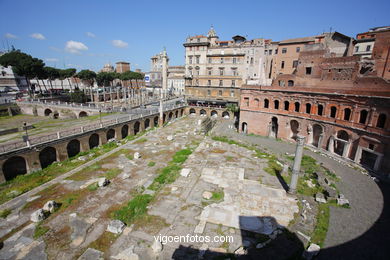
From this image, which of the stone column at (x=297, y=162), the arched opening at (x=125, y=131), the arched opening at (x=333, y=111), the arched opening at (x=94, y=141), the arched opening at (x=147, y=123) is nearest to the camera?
the stone column at (x=297, y=162)

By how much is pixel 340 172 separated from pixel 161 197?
18013 mm

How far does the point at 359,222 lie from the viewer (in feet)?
41.9

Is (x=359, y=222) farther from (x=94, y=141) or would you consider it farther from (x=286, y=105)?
(x=94, y=141)

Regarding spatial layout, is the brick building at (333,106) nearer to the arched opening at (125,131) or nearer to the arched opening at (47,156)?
the arched opening at (125,131)

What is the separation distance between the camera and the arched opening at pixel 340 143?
23312 mm

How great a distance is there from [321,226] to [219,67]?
3748 centimetres

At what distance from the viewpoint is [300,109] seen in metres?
26.8

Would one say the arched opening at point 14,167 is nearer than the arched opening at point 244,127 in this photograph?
Yes

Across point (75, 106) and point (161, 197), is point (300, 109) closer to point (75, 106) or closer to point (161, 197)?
point (161, 197)

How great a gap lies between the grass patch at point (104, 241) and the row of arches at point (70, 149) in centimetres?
1327

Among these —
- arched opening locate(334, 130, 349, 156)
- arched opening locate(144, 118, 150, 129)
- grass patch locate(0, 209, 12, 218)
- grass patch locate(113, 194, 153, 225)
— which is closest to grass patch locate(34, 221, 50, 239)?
grass patch locate(0, 209, 12, 218)

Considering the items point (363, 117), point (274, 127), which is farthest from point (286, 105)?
point (363, 117)

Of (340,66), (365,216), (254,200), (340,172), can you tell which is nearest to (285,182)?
(254,200)

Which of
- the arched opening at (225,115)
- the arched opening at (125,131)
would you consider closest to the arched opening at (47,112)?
the arched opening at (125,131)
